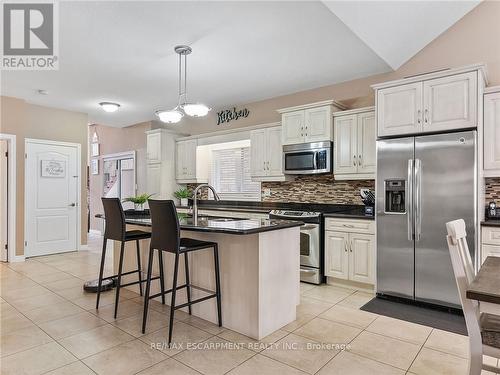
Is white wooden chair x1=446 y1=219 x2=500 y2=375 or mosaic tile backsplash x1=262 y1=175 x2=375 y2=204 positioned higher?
mosaic tile backsplash x1=262 y1=175 x2=375 y2=204

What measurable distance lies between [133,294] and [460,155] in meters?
3.74

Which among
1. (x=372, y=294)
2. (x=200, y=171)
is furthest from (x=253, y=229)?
(x=200, y=171)

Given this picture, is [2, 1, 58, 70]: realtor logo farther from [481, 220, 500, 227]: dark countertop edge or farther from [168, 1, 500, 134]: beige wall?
[481, 220, 500, 227]: dark countertop edge

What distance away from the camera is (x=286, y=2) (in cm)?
267

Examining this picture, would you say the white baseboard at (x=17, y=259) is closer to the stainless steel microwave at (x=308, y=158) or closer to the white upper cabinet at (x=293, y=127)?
the stainless steel microwave at (x=308, y=158)

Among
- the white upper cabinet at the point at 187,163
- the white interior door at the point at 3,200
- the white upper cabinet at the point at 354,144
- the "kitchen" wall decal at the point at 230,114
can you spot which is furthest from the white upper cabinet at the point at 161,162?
the white upper cabinet at the point at 354,144

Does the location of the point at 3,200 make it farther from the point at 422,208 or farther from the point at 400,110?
the point at 422,208

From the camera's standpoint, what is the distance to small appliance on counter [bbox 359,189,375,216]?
3.79 meters

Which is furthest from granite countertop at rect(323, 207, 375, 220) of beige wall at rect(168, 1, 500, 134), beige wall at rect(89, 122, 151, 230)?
beige wall at rect(89, 122, 151, 230)

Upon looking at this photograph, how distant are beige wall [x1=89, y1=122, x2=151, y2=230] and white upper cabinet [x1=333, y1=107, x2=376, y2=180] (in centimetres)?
450

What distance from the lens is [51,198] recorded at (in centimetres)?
589

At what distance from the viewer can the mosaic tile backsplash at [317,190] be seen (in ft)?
14.4

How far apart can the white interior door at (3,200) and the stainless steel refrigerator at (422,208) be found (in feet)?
18.8

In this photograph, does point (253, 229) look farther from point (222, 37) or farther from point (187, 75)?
point (187, 75)
